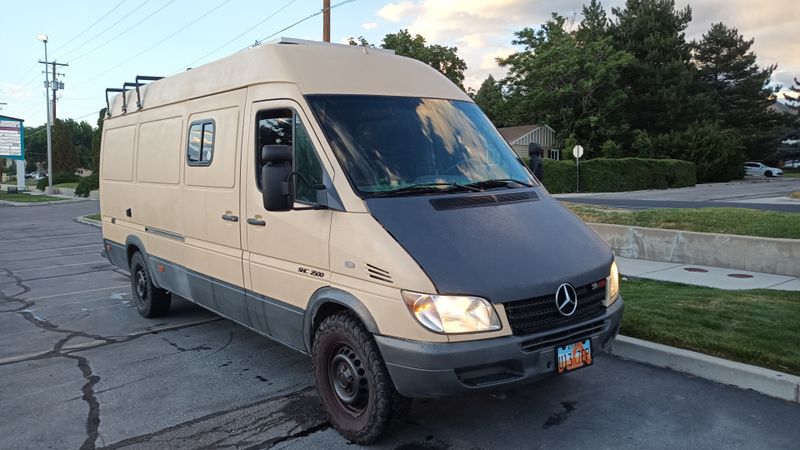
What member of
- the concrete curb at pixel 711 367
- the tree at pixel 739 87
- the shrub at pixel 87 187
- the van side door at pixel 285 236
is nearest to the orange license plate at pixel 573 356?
the van side door at pixel 285 236

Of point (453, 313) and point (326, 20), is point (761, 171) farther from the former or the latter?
point (453, 313)

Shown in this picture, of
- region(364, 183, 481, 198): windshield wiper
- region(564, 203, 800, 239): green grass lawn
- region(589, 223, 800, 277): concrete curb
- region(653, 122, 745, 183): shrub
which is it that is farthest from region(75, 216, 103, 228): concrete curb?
region(653, 122, 745, 183): shrub

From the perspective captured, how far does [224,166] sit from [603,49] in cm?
4667

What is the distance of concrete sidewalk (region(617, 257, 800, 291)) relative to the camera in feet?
24.8

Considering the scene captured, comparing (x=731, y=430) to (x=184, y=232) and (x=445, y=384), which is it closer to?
(x=445, y=384)

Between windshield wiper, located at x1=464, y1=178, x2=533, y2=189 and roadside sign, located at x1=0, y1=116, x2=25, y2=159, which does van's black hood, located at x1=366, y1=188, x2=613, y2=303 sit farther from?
roadside sign, located at x1=0, y1=116, x2=25, y2=159

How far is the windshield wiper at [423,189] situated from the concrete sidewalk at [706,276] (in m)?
5.14

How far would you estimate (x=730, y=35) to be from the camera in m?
57.6

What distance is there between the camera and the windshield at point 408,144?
396cm

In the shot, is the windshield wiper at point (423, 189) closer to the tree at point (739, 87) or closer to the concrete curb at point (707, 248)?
the concrete curb at point (707, 248)

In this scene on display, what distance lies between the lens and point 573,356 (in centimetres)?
359

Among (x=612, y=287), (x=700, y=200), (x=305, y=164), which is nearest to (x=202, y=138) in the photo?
(x=305, y=164)

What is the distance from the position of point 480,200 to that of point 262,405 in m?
2.28

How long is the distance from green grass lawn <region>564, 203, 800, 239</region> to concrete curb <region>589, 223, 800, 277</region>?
0.53 metres
